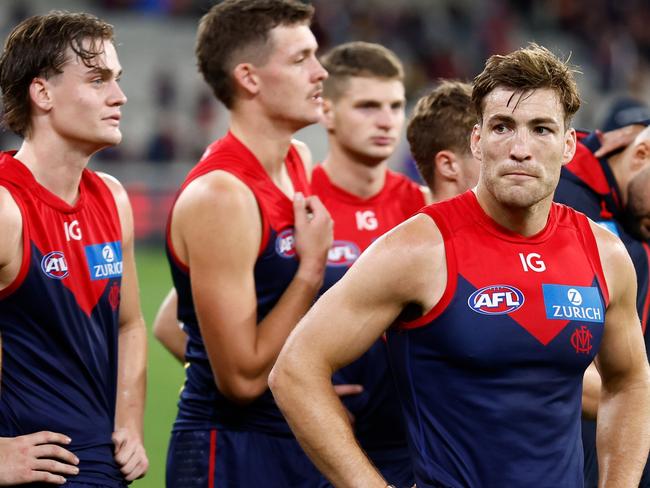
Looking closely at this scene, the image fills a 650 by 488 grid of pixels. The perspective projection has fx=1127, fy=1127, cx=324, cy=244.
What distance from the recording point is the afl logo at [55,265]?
12.6 ft

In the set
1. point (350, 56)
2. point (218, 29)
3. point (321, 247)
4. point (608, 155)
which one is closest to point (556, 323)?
point (321, 247)

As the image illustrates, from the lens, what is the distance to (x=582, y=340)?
3.51 meters

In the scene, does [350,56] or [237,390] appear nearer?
[237,390]

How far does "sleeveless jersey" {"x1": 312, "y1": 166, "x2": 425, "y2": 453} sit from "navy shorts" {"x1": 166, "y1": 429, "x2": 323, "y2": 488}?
41 centimetres

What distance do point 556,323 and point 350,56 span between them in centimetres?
292

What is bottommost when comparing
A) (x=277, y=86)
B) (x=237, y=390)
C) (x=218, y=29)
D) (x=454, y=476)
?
(x=454, y=476)

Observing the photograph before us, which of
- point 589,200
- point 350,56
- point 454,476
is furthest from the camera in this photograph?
point 350,56

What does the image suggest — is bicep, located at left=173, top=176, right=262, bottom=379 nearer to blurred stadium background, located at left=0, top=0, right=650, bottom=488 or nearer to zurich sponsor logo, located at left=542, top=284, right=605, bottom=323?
zurich sponsor logo, located at left=542, top=284, right=605, bottom=323

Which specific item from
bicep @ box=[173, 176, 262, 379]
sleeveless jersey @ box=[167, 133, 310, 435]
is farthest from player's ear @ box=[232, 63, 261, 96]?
bicep @ box=[173, 176, 262, 379]

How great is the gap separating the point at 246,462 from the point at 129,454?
1.88 ft

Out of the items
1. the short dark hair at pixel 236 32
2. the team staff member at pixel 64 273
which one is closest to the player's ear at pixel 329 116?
the short dark hair at pixel 236 32

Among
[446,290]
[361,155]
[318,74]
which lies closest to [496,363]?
[446,290]

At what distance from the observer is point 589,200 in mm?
4711

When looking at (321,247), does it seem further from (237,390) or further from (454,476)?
(454,476)
